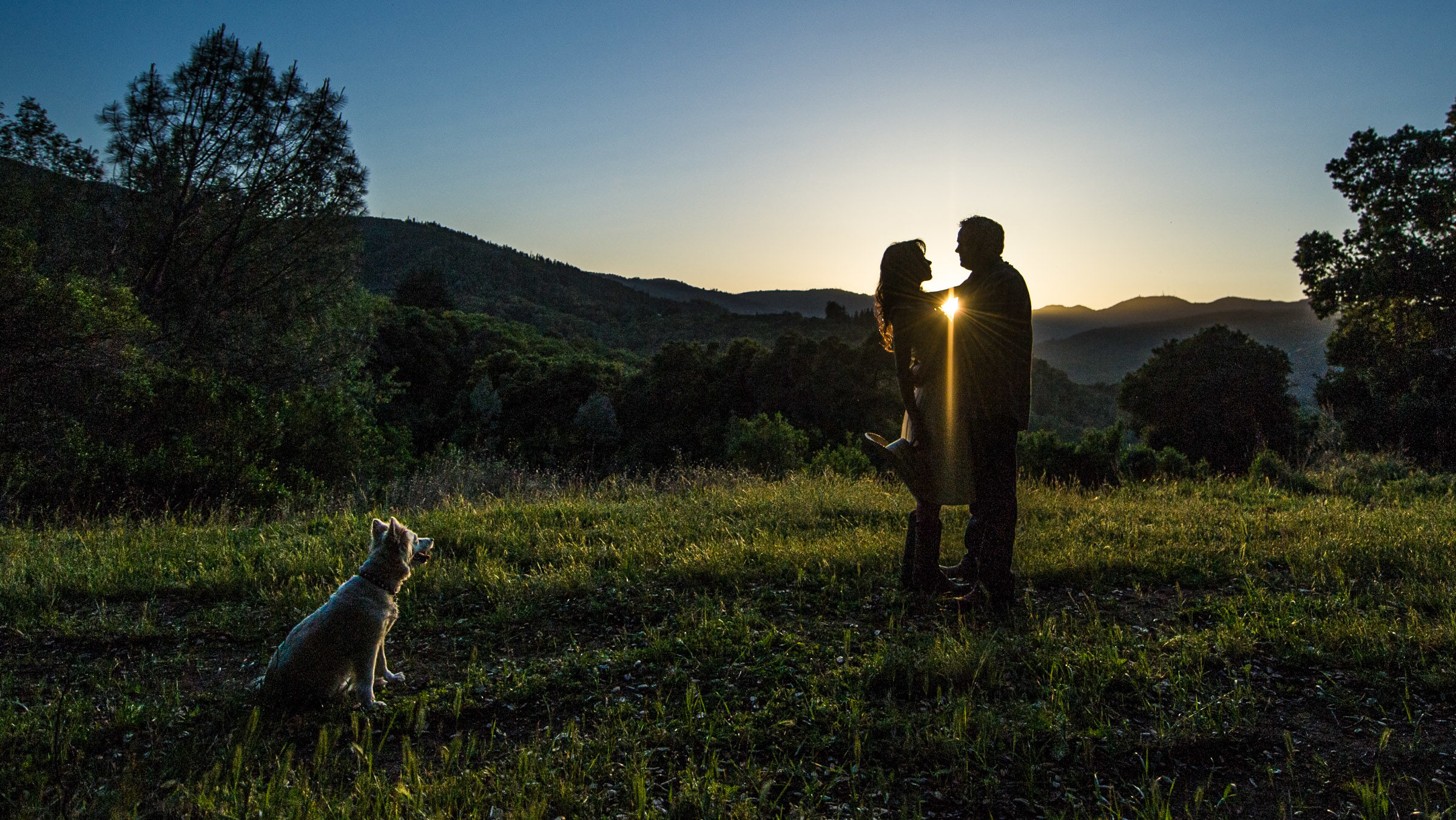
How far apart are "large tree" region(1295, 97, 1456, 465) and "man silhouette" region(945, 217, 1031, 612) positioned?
75.4 feet

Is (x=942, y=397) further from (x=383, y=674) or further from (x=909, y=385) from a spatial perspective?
(x=383, y=674)

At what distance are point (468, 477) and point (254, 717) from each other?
9.37 meters

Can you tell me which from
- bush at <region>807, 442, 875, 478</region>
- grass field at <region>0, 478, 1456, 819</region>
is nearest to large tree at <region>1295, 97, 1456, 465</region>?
bush at <region>807, 442, 875, 478</region>

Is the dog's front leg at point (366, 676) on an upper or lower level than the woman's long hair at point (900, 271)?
lower

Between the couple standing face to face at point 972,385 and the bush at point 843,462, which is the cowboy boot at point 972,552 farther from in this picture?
the bush at point 843,462

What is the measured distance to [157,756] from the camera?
11.2ft

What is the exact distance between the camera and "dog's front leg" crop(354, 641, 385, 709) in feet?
12.6

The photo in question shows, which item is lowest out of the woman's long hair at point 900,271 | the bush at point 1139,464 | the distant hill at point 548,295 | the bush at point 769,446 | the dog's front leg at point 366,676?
the bush at point 769,446

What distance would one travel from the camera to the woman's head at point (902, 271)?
5.22 metres

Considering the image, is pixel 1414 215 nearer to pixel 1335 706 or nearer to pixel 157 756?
pixel 1335 706

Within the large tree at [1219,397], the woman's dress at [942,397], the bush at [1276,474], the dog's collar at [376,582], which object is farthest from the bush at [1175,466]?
the large tree at [1219,397]

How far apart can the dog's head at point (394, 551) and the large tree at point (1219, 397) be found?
31.5 m

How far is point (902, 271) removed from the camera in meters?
5.22

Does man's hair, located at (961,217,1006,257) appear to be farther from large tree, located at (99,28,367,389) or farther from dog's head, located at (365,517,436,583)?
large tree, located at (99,28,367,389)
